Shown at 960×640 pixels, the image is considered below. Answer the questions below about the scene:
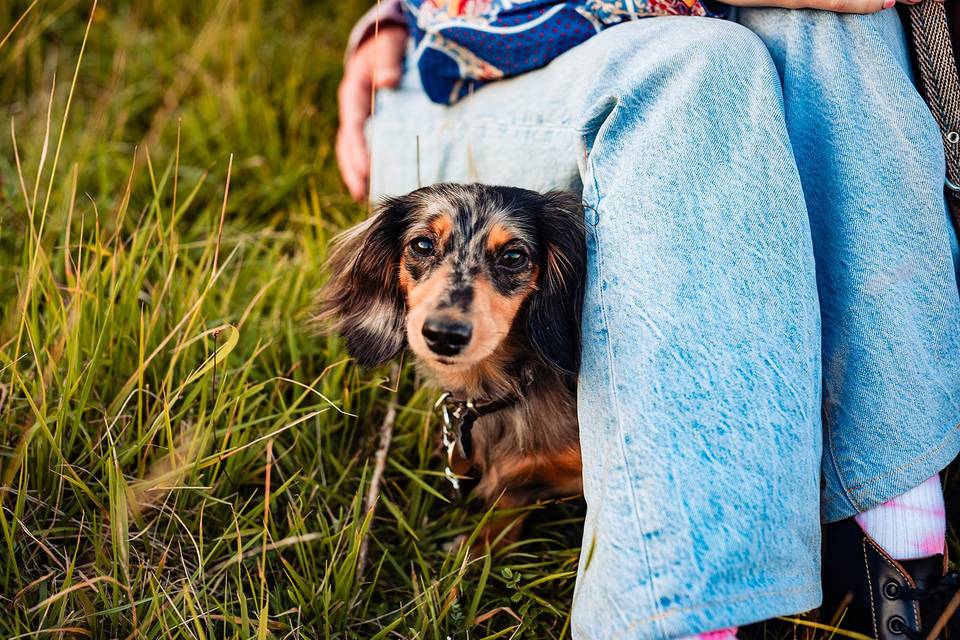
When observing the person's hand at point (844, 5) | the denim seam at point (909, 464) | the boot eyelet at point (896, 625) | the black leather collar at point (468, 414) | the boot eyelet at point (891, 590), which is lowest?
the boot eyelet at point (896, 625)

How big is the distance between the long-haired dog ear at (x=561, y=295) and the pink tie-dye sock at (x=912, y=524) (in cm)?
74

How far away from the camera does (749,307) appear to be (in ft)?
4.82

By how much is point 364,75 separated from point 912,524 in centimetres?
205

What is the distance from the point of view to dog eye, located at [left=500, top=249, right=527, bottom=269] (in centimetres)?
185

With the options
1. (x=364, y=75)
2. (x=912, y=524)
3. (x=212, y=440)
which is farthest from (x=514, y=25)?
(x=912, y=524)

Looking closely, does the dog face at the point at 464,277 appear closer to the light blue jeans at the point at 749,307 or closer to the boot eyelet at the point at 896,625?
the light blue jeans at the point at 749,307

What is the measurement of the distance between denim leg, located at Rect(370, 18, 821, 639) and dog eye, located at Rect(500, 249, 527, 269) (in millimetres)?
255

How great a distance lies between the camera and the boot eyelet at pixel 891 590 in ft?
5.26

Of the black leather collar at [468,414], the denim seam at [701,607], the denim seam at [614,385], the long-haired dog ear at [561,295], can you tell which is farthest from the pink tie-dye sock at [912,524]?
the black leather collar at [468,414]

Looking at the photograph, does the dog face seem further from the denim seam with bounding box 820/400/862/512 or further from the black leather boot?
the black leather boot

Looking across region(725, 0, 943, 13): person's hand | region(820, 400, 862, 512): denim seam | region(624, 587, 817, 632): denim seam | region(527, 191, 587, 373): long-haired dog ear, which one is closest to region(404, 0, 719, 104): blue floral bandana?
region(725, 0, 943, 13): person's hand

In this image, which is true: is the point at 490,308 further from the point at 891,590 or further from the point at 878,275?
the point at 891,590

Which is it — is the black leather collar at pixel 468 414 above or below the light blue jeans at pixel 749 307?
below

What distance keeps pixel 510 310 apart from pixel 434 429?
0.53m
